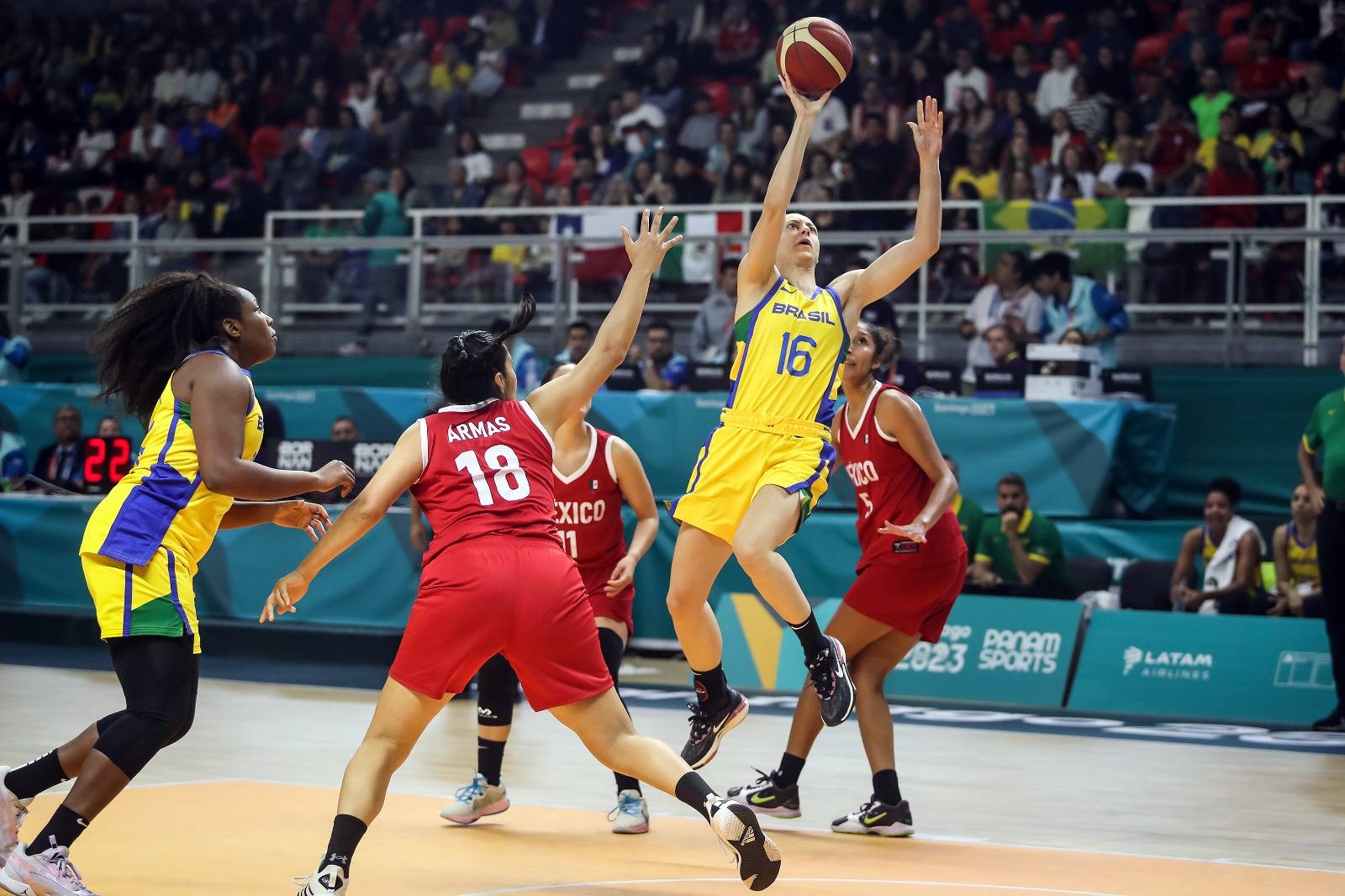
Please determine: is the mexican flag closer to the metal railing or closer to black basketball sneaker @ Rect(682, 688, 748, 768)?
the metal railing

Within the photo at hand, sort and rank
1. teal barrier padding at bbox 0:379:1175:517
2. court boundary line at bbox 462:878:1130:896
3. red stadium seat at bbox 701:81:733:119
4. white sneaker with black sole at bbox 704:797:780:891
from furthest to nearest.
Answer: red stadium seat at bbox 701:81:733:119
teal barrier padding at bbox 0:379:1175:517
court boundary line at bbox 462:878:1130:896
white sneaker with black sole at bbox 704:797:780:891

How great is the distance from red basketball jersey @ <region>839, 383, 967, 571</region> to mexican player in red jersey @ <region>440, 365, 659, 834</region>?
3.14 ft

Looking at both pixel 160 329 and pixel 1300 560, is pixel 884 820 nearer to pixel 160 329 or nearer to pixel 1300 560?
pixel 160 329

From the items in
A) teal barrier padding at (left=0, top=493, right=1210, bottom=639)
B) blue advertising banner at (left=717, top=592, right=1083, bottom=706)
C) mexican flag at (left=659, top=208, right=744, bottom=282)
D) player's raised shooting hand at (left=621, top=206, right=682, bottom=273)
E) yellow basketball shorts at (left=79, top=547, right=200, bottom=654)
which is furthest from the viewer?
mexican flag at (left=659, top=208, right=744, bottom=282)

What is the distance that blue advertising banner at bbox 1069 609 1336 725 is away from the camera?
433 inches

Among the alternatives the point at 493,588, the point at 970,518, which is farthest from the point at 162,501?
the point at 970,518

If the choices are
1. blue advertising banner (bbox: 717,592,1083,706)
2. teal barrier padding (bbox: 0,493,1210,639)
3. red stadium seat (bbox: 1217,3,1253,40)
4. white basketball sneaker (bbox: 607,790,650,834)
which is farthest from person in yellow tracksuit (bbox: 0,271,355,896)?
red stadium seat (bbox: 1217,3,1253,40)

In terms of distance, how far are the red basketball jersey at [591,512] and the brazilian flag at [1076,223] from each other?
663 centimetres

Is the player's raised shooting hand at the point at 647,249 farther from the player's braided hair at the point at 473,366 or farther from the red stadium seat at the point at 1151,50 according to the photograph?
the red stadium seat at the point at 1151,50

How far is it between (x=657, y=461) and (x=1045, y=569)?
3144mm

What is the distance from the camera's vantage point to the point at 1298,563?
11625 mm

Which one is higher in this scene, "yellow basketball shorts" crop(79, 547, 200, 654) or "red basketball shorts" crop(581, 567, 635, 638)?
"yellow basketball shorts" crop(79, 547, 200, 654)

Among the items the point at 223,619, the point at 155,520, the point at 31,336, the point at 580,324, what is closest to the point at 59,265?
the point at 31,336

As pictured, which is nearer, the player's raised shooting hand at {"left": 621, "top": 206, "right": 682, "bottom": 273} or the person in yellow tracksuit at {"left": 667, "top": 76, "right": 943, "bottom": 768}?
the player's raised shooting hand at {"left": 621, "top": 206, "right": 682, "bottom": 273}
